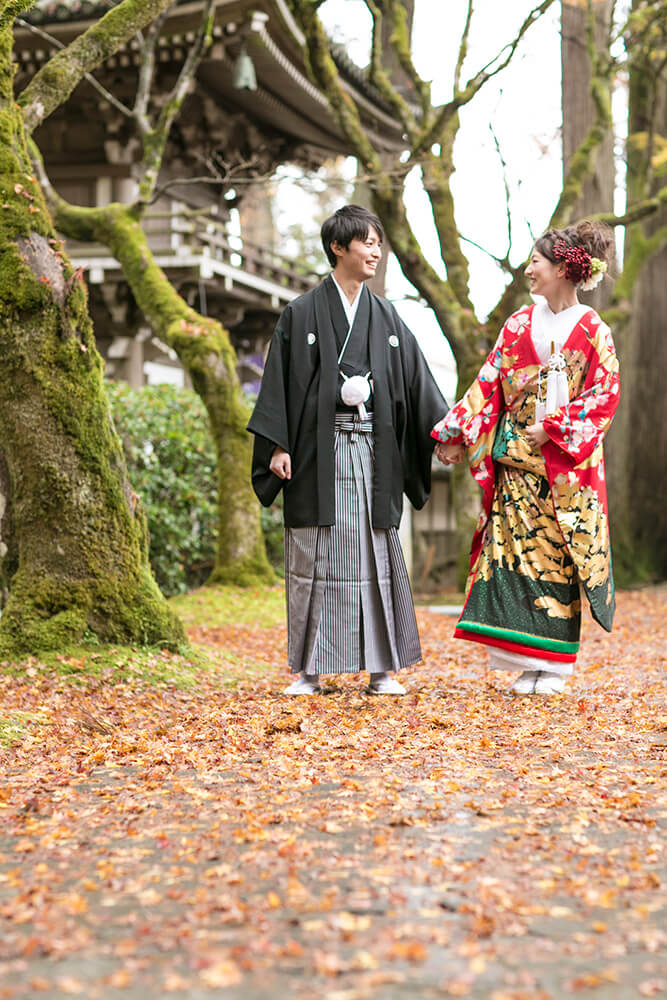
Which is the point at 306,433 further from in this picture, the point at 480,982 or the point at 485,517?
the point at 480,982

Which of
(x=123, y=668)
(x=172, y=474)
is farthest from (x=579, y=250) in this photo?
(x=172, y=474)

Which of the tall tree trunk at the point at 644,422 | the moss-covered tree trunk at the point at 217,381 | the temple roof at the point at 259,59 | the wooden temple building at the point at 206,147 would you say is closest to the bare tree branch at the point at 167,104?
the moss-covered tree trunk at the point at 217,381

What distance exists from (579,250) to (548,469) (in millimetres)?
971

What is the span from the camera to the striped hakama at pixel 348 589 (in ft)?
14.9

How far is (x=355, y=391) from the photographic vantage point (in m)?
4.54

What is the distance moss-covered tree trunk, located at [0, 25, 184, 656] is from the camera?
4738mm

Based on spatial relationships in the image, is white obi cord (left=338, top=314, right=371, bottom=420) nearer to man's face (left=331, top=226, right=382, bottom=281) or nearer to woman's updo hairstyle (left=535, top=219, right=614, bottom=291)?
man's face (left=331, top=226, right=382, bottom=281)

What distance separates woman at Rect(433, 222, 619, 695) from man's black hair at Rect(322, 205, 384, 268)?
0.75 m

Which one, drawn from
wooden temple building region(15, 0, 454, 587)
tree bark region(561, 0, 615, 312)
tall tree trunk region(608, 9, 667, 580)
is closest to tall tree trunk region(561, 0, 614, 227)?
tree bark region(561, 0, 615, 312)

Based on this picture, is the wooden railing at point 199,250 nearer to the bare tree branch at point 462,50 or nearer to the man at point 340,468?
the bare tree branch at point 462,50

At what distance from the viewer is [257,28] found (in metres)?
10.4

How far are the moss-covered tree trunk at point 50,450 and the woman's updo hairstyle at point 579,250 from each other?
7.24 feet

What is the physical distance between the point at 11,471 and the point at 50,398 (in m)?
0.40

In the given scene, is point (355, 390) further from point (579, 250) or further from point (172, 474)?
point (172, 474)
